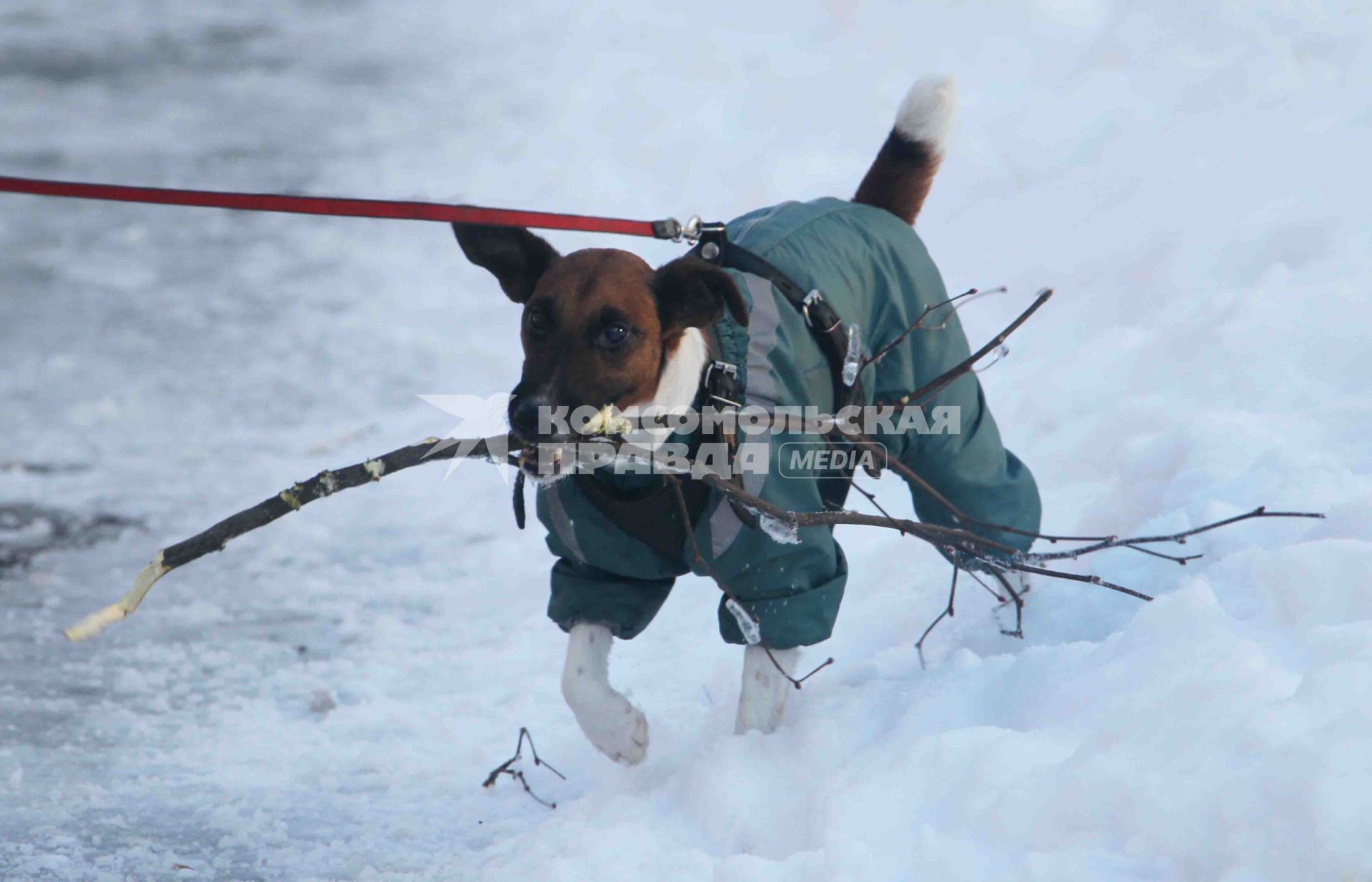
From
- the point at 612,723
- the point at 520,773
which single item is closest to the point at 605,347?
the point at 612,723

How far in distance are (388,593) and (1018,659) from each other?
7.22 feet

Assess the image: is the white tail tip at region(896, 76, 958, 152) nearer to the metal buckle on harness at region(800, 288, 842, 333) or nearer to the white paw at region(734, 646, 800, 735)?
the metal buckle on harness at region(800, 288, 842, 333)

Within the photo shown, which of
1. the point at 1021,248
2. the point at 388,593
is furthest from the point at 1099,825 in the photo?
the point at 1021,248

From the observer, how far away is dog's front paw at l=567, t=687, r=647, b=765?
2.59 metres

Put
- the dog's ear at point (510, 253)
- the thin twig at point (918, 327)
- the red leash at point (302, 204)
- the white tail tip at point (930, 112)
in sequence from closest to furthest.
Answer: the red leash at point (302, 204) < the dog's ear at point (510, 253) < the thin twig at point (918, 327) < the white tail tip at point (930, 112)

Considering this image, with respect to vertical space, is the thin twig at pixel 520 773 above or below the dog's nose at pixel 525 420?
below

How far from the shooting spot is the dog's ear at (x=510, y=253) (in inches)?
93.0

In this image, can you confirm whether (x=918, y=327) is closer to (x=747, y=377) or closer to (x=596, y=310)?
(x=747, y=377)

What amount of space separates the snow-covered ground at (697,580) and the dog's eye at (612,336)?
85cm

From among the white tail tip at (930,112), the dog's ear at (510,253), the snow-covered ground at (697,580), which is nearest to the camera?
the snow-covered ground at (697,580)

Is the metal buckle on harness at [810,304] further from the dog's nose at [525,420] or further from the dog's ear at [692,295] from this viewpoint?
the dog's nose at [525,420]

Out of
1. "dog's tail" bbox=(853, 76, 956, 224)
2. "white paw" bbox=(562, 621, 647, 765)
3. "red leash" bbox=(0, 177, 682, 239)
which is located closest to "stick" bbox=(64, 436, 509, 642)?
"red leash" bbox=(0, 177, 682, 239)

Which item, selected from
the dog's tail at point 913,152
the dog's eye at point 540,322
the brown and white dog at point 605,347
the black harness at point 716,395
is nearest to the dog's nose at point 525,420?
the brown and white dog at point 605,347

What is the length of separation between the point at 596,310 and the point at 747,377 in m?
0.35
